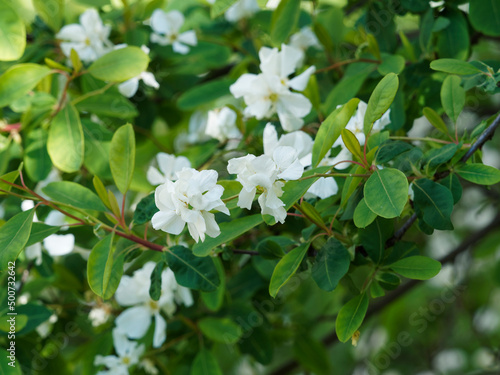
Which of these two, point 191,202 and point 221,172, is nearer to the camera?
point 191,202

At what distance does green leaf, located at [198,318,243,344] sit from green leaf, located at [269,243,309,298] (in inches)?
18.0

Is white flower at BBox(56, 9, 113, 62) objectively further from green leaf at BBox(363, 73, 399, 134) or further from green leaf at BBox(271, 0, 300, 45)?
green leaf at BBox(363, 73, 399, 134)

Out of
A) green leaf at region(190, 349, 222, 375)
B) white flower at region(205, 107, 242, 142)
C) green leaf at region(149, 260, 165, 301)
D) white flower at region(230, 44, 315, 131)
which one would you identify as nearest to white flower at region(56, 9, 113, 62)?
white flower at region(205, 107, 242, 142)

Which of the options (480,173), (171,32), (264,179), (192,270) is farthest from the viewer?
(171,32)

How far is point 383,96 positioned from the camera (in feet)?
3.14

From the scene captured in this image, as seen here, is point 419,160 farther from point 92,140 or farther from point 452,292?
point 452,292

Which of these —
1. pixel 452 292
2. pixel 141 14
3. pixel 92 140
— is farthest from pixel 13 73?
pixel 452 292

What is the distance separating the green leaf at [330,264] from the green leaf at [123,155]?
Result: 41 cm

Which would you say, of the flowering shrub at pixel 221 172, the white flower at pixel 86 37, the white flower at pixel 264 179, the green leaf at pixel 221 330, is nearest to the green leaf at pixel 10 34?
the flowering shrub at pixel 221 172

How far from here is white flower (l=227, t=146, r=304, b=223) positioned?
893mm

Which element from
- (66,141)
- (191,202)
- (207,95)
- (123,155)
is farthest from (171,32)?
(191,202)

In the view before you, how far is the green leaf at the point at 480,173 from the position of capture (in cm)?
98

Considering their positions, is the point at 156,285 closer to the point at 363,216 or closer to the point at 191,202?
the point at 191,202

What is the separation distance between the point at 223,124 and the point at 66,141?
0.40 meters
